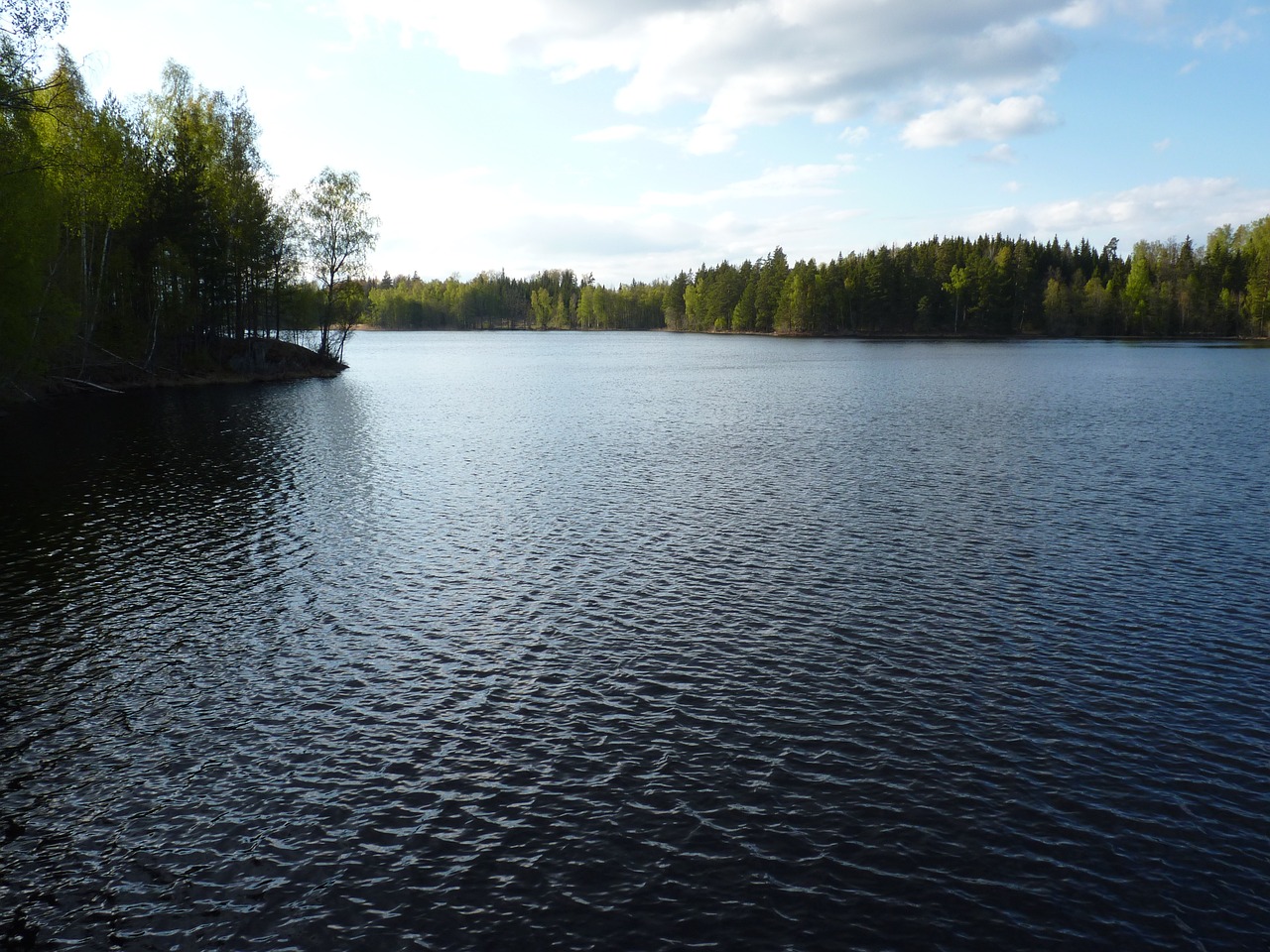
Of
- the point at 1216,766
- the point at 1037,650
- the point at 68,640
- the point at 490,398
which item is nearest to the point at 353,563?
the point at 68,640

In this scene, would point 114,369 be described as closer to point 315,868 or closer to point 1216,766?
point 315,868

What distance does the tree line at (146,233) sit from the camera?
50594mm

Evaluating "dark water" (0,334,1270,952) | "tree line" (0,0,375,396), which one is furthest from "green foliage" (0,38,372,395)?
"dark water" (0,334,1270,952)

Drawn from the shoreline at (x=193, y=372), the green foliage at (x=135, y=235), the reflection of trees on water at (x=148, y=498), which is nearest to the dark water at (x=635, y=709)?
the reflection of trees on water at (x=148, y=498)

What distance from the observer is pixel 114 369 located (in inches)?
3236

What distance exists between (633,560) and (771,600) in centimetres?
653

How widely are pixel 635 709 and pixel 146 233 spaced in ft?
280

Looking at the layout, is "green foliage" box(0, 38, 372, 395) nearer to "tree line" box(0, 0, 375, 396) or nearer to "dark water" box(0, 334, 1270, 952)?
"tree line" box(0, 0, 375, 396)

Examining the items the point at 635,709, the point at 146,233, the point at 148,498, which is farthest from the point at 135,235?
the point at 635,709

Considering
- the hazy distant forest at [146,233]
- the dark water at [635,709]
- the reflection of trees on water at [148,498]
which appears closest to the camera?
the dark water at [635,709]

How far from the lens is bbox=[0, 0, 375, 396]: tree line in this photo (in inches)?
1992

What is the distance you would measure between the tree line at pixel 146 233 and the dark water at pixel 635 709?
1648cm

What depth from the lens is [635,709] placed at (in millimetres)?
19891

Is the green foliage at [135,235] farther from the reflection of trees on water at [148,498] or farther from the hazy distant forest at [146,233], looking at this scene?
the reflection of trees on water at [148,498]
